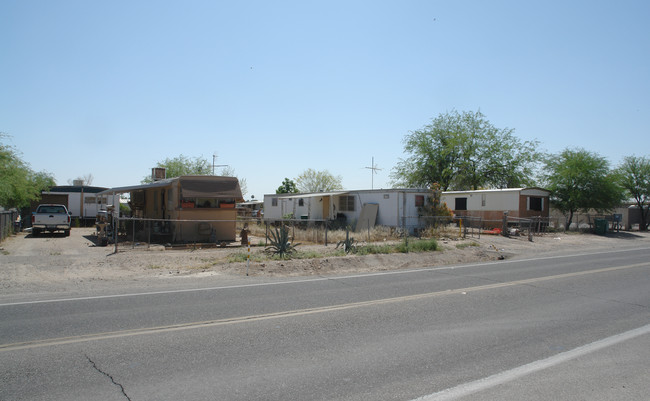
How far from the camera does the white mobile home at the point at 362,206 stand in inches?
1008

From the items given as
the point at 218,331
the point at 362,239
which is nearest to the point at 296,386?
the point at 218,331

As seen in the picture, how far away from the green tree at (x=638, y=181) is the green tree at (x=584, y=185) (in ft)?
16.7

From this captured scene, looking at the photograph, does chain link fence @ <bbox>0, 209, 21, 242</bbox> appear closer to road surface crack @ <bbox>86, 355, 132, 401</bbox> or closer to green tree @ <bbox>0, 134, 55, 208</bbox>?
green tree @ <bbox>0, 134, 55, 208</bbox>

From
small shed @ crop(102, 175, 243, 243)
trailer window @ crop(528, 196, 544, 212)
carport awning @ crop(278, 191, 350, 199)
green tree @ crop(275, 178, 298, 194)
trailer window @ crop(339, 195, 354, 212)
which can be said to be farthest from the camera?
green tree @ crop(275, 178, 298, 194)

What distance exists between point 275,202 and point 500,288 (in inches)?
1015

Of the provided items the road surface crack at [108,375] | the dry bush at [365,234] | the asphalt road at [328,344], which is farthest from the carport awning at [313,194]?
the road surface crack at [108,375]

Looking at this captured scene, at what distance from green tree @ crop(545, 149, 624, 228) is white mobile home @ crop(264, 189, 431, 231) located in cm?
1292

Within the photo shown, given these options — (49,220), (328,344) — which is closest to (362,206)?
(49,220)

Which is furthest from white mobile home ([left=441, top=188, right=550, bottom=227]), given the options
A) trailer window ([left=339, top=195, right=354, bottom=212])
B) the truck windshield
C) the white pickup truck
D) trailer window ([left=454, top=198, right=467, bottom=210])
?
the truck windshield

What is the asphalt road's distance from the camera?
4.45 metres

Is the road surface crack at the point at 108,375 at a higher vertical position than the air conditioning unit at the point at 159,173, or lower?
lower

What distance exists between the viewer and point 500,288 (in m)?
10.0

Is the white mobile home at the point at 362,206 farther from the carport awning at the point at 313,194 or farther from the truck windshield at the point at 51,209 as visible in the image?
the truck windshield at the point at 51,209

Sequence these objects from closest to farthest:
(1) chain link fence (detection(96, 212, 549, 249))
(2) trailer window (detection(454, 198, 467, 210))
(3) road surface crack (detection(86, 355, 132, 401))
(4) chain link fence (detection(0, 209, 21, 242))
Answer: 1. (3) road surface crack (detection(86, 355, 132, 401))
2. (1) chain link fence (detection(96, 212, 549, 249))
3. (4) chain link fence (detection(0, 209, 21, 242))
4. (2) trailer window (detection(454, 198, 467, 210))
